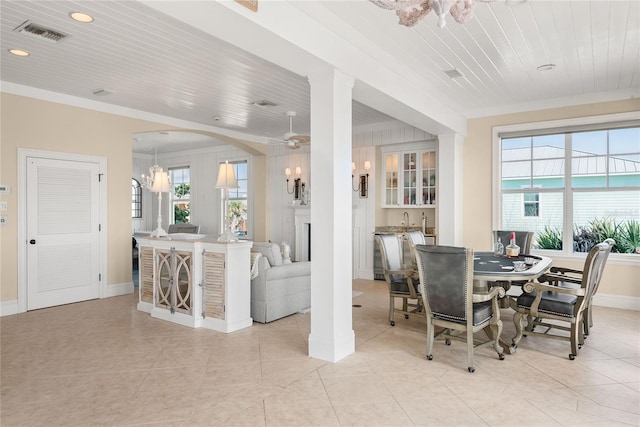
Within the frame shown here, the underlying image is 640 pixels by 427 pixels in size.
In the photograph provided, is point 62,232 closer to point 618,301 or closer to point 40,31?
point 40,31

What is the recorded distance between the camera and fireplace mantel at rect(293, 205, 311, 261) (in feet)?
26.6

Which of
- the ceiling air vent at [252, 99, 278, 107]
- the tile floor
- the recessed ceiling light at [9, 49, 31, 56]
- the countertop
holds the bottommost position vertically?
the tile floor

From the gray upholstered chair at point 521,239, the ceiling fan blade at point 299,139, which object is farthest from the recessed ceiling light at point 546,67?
the ceiling fan blade at point 299,139

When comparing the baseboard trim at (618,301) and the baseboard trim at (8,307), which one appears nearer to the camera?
the baseboard trim at (8,307)

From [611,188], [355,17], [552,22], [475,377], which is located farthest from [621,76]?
[475,377]

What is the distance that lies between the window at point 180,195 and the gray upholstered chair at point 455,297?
26.6 ft

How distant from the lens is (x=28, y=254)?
16.8 feet

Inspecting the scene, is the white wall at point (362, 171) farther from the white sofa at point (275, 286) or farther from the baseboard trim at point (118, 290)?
the baseboard trim at point (118, 290)

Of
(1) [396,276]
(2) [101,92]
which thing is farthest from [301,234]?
(2) [101,92]

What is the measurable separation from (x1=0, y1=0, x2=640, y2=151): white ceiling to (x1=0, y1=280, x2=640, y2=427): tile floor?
8.13ft

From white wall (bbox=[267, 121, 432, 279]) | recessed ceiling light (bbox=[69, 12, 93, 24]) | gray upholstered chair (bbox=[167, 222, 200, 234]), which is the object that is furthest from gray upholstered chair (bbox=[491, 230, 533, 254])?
gray upholstered chair (bbox=[167, 222, 200, 234])

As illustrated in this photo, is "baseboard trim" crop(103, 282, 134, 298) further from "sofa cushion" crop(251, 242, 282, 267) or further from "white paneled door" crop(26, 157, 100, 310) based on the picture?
"sofa cushion" crop(251, 242, 282, 267)

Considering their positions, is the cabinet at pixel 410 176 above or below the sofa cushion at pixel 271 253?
above

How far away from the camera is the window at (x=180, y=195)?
33.7 feet
